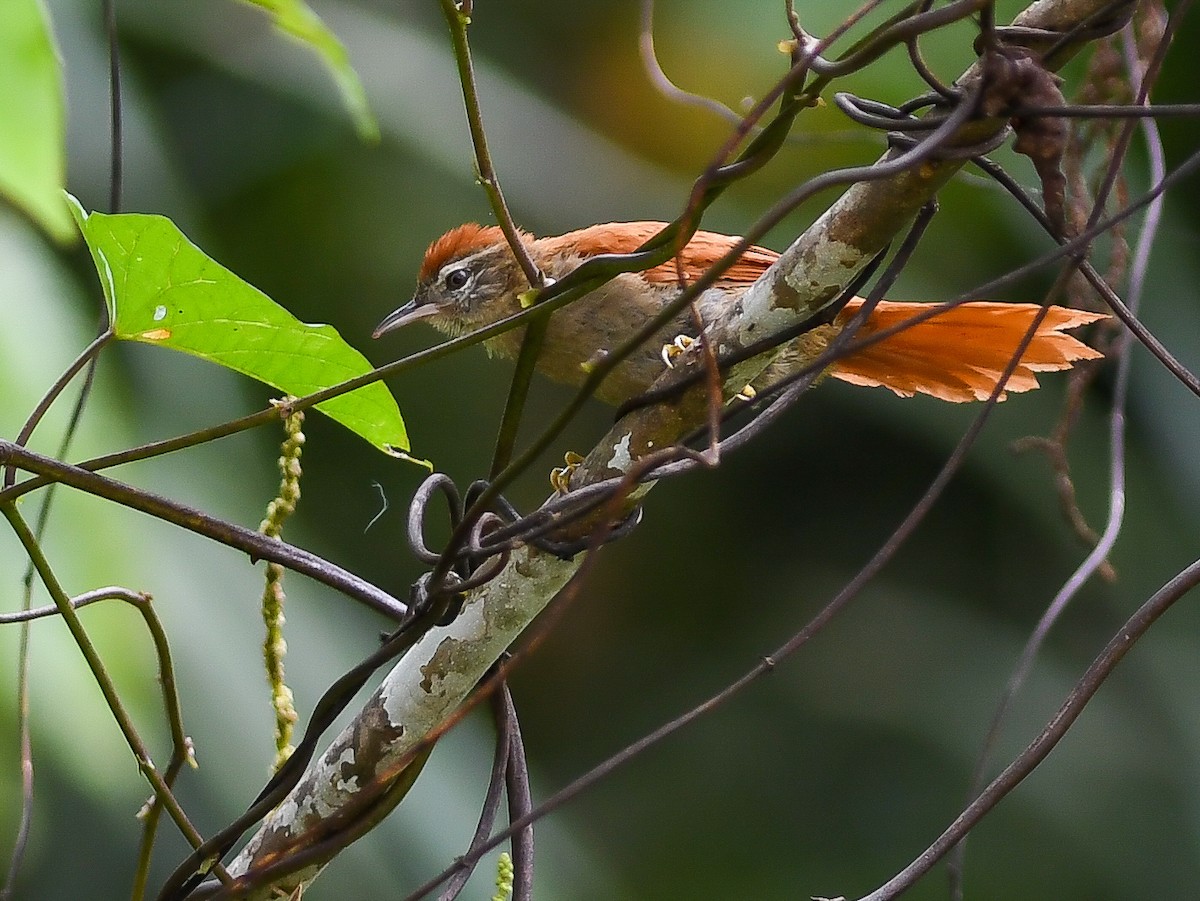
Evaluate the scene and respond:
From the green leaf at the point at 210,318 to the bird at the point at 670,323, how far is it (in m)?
0.40

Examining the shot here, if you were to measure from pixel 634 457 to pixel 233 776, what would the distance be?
2.33 meters

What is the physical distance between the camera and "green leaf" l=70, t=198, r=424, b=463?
5.20 ft

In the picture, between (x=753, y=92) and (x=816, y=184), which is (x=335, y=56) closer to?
(x=816, y=184)

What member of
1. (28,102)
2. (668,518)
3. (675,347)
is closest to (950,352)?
(675,347)

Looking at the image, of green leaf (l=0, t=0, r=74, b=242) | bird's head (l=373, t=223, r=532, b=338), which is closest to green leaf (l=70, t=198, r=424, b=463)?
green leaf (l=0, t=0, r=74, b=242)

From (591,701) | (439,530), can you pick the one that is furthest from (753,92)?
(591,701)

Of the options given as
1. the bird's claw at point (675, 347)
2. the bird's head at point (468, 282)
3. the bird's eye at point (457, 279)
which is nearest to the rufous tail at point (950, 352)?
the bird's claw at point (675, 347)

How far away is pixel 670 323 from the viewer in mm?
2305

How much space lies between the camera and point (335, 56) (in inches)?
40.3

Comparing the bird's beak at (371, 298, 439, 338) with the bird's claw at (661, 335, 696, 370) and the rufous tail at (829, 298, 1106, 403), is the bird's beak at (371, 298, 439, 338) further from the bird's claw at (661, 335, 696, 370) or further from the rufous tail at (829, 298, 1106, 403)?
the rufous tail at (829, 298, 1106, 403)

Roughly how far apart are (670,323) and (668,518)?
359 centimetres

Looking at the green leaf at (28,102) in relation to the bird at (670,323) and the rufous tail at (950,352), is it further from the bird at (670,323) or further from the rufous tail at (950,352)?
the rufous tail at (950,352)

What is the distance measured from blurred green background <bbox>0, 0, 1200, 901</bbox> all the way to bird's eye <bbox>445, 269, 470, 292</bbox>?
39.7 inches

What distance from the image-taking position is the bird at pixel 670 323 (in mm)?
2303
